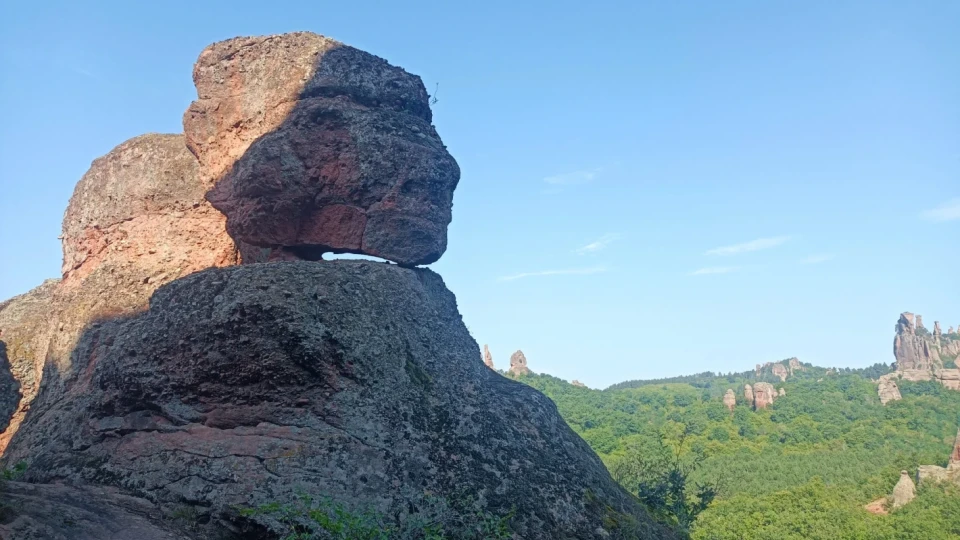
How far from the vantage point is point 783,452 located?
62.8 metres

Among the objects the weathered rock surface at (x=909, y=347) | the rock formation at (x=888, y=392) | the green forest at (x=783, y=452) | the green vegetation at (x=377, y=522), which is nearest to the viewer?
the green vegetation at (x=377, y=522)

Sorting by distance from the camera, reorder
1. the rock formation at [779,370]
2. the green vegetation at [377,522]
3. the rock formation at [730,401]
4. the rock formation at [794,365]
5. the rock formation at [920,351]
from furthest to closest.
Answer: the rock formation at [794,365] < the rock formation at [779,370] < the rock formation at [920,351] < the rock formation at [730,401] < the green vegetation at [377,522]

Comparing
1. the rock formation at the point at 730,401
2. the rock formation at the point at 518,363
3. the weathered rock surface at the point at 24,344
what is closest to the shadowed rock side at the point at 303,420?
the weathered rock surface at the point at 24,344

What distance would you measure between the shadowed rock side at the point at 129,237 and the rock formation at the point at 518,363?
239 ft

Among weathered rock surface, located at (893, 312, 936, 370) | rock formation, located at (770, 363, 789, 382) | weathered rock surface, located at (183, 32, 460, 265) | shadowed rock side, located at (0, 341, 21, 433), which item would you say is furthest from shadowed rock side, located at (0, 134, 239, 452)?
rock formation, located at (770, 363, 789, 382)

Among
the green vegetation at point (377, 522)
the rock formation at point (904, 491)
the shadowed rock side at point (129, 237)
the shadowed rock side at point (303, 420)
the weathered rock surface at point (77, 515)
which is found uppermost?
the shadowed rock side at point (129, 237)

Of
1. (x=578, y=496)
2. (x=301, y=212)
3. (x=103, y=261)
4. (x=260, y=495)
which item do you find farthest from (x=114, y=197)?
(x=578, y=496)

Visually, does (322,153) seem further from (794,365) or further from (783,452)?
(794,365)

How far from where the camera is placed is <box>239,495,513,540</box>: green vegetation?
6812mm

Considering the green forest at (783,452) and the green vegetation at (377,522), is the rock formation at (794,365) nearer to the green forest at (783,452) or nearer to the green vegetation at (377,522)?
the green forest at (783,452)

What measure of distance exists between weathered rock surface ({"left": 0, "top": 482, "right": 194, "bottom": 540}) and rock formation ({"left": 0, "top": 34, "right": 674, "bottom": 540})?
28 millimetres

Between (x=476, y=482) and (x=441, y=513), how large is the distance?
60 cm

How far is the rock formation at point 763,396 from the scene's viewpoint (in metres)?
85.5

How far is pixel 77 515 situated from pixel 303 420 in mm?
2356
